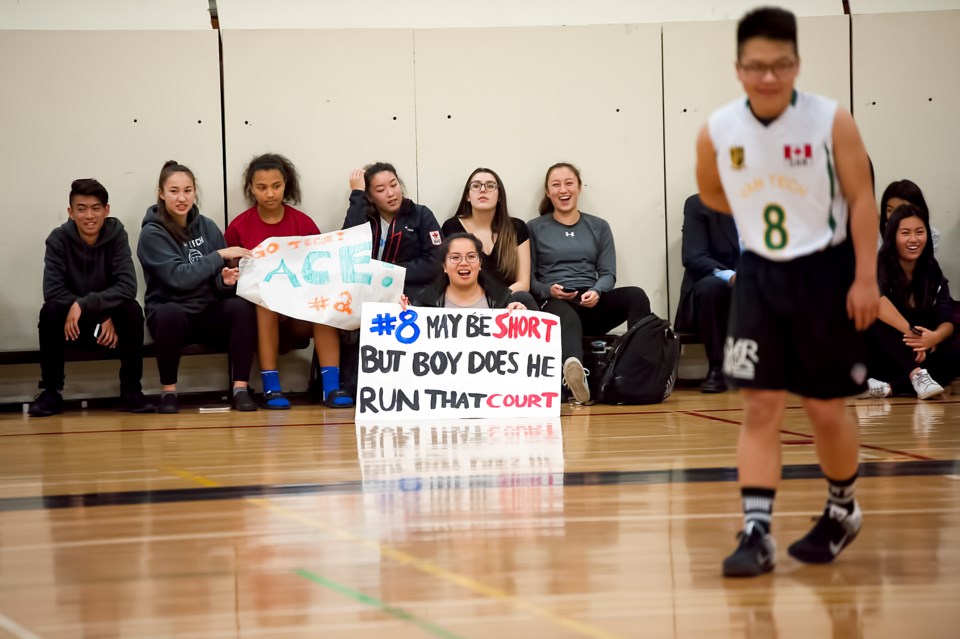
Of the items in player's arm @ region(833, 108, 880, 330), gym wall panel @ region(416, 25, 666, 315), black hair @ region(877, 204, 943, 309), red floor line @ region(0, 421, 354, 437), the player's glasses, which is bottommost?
red floor line @ region(0, 421, 354, 437)

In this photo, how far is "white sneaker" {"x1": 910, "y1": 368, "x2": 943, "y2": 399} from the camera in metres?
5.75

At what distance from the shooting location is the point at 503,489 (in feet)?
10.6

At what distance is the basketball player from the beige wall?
4.84 m

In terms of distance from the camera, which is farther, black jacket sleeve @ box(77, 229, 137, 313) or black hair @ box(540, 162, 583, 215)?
black hair @ box(540, 162, 583, 215)

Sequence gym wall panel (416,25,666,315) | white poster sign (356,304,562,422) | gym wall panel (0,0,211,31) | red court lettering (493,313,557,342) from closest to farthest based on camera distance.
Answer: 1. white poster sign (356,304,562,422)
2. red court lettering (493,313,557,342)
3. gym wall panel (0,0,211,31)
4. gym wall panel (416,25,666,315)

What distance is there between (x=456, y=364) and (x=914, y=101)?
158 inches

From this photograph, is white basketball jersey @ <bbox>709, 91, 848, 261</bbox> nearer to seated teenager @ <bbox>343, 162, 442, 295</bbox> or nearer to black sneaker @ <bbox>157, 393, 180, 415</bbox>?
seated teenager @ <bbox>343, 162, 442, 295</bbox>

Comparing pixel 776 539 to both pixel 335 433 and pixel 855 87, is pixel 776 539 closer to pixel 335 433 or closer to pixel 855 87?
pixel 335 433

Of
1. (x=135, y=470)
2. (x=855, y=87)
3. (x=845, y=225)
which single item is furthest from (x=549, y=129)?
(x=845, y=225)

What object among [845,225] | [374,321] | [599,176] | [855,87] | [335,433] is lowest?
[335,433]

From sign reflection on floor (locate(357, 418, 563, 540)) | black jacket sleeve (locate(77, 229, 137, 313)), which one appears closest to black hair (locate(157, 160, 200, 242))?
black jacket sleeve (locate(77, 229, 137, 313))

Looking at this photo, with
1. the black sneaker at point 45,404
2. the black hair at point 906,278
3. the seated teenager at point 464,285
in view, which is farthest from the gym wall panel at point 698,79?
the black sneaker at point 45,404

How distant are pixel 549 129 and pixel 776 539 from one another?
16.5 ft

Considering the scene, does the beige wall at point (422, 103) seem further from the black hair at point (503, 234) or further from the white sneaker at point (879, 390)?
the white sneaker at point (879, 390)
